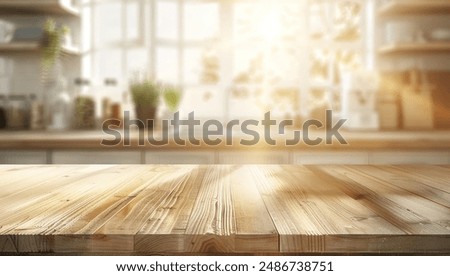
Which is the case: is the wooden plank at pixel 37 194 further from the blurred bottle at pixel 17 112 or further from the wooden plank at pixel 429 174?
the blurred bottle at pixel 17 112

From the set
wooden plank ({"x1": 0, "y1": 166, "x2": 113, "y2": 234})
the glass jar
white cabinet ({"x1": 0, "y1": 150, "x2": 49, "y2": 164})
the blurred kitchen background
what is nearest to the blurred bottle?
the blurred kitchen background

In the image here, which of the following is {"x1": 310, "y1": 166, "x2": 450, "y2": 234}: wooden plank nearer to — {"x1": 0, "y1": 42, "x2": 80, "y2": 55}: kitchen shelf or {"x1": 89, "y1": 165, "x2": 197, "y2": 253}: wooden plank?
{"x1": 89, "y1": 165, "x2": 197, "y2": 253}: wooden plank

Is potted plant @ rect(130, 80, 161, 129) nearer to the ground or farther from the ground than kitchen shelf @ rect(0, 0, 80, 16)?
nearer to the ground

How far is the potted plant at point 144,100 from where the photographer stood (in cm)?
331

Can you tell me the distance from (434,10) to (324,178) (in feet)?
8.36

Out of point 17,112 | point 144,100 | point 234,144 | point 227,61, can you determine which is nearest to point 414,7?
point 227,61

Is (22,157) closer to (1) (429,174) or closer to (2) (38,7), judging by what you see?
(2) (38,7)

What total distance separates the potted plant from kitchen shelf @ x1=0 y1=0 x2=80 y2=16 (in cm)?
67

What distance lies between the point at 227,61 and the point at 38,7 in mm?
1262

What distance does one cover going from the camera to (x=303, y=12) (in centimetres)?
373

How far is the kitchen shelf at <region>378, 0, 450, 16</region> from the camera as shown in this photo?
10.5 ft

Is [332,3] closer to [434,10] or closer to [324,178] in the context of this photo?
[434,10]

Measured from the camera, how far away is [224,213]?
0.87 metres

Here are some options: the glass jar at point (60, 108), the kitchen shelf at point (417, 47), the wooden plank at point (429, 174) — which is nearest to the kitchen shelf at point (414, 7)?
the kitchen shelf at point (417, 47)
